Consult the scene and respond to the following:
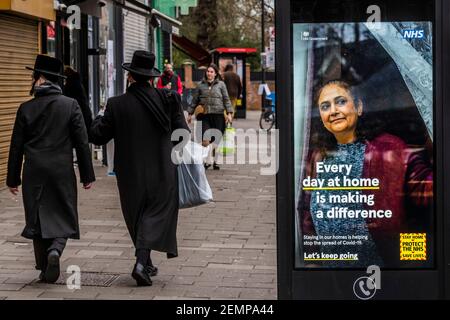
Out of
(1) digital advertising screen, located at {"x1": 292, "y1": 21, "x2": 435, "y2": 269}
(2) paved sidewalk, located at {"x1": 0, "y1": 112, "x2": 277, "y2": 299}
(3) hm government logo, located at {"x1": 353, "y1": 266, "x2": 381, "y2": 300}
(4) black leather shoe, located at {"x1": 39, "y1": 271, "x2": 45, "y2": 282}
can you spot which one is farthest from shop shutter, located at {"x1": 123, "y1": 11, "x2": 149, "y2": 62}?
(3) hm government logo, located at {"x1": 353, "y1": 266, "x2": 381, "y2": 300}

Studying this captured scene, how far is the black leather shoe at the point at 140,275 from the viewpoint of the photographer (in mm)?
7215

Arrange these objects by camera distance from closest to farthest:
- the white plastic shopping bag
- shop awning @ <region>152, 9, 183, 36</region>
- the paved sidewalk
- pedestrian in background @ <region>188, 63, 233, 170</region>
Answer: the paved sidewalk
the white plastic shopping bag
pedestrian in background @ <region>188, 63, 233, 170</region>
shop awning @ <region>152, 9, 183, 36</region>

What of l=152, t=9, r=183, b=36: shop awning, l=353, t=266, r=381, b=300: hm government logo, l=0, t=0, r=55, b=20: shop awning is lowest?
l=353, t=266, r=381, b=300: hm government logo

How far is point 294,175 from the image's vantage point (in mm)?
5770

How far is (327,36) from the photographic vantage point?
566cm

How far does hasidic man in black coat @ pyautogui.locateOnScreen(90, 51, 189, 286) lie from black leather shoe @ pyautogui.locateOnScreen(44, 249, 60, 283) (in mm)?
Result: 600

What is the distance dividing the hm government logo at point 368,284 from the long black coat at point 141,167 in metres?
2.01

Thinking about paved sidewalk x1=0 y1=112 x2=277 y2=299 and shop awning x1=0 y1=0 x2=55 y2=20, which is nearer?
paved sidewalk x1=0 y1=112 x2=277 y2=299

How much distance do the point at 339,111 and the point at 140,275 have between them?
2.29m

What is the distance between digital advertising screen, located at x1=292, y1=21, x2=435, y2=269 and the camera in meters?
5.70

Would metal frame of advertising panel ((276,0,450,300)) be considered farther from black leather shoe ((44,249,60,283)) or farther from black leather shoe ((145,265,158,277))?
black leather shoe ((44,249,60,283))

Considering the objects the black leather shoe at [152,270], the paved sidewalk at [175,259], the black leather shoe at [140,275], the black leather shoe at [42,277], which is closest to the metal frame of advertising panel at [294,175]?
the paved sidewalk at [175,259]

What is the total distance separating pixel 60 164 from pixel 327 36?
2745mm
